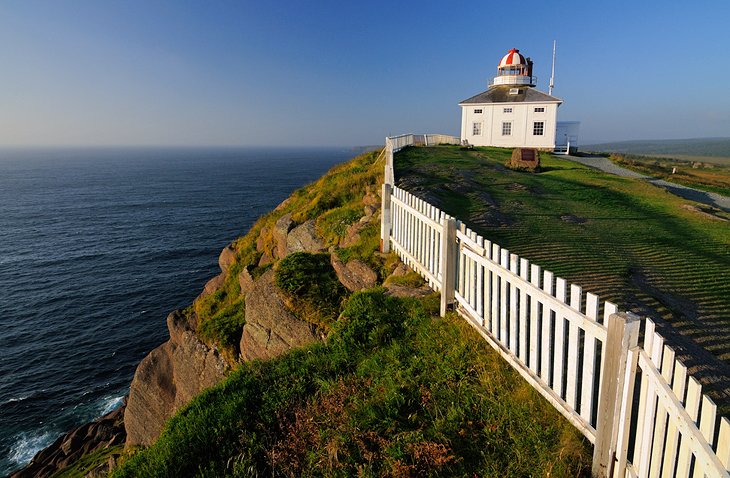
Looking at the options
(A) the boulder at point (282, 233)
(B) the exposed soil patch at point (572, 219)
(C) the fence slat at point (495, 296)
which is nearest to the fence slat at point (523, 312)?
(C) the fence slat at point (495, 296)

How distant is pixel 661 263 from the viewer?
9.70 meters

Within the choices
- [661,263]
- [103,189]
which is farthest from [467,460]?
[103,189]

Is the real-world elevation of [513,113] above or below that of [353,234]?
above

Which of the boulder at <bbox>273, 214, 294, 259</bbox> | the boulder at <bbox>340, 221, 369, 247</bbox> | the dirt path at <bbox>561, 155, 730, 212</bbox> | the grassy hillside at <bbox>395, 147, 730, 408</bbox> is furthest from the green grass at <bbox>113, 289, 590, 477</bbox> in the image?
the dirt path at <bbox>561, 155, 730, 212</bbox>

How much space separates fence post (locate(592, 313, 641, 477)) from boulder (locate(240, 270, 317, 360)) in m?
5.59

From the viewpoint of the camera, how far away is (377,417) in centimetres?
493

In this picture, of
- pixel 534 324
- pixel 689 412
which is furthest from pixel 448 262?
pixel 689 412

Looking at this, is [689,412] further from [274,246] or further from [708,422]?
[274,246]

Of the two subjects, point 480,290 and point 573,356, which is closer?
point 573,356

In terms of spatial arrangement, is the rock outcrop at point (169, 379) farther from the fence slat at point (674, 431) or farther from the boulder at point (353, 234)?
the fence slat at point (674, 431)

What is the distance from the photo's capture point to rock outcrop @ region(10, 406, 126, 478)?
1748 cm

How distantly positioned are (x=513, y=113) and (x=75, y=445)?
124 ft

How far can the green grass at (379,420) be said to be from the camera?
14.1 feet

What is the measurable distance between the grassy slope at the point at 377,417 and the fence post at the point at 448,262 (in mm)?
331
